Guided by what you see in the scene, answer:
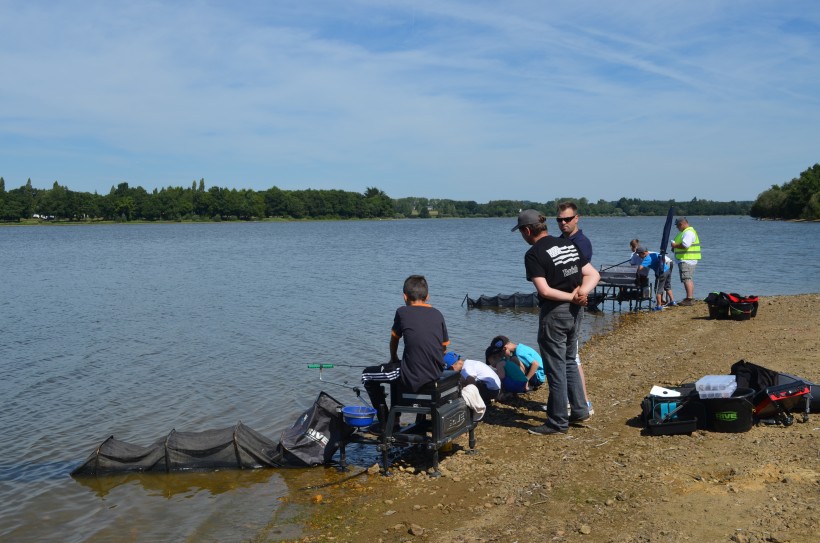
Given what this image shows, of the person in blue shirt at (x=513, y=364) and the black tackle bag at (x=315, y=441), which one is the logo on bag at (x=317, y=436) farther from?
the person in blue shirt at (x=513, y=364)

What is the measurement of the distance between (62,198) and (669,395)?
145 m

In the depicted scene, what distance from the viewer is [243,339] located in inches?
626

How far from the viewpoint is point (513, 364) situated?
8273 millimetres

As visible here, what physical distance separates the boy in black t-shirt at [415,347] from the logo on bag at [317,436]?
47.0 inches

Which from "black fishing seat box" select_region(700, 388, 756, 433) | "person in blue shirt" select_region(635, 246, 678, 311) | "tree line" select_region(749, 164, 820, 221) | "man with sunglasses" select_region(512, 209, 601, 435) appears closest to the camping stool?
"man with sunglasses" select_region(512, 209, 601, 435)

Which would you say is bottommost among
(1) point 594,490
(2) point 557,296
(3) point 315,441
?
(3) point 315,441

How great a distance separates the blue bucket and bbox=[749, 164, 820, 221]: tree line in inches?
4187

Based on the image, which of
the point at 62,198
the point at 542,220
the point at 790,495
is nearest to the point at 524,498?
the point at 790,495

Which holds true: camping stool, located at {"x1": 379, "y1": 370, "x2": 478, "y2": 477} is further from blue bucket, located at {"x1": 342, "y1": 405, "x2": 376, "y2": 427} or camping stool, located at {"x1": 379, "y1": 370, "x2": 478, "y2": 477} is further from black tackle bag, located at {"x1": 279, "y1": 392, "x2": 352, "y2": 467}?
black tackle bag, located at {"x1": 279, "y1": 392, "x2": 352, "y2": 467}

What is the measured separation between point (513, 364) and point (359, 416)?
2.36 m

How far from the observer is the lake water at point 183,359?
680 cm

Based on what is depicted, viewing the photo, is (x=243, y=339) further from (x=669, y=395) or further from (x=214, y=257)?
(x=214, y=257)

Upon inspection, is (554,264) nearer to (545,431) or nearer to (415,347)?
(415,347)

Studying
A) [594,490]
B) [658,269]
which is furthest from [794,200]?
[594,490]
